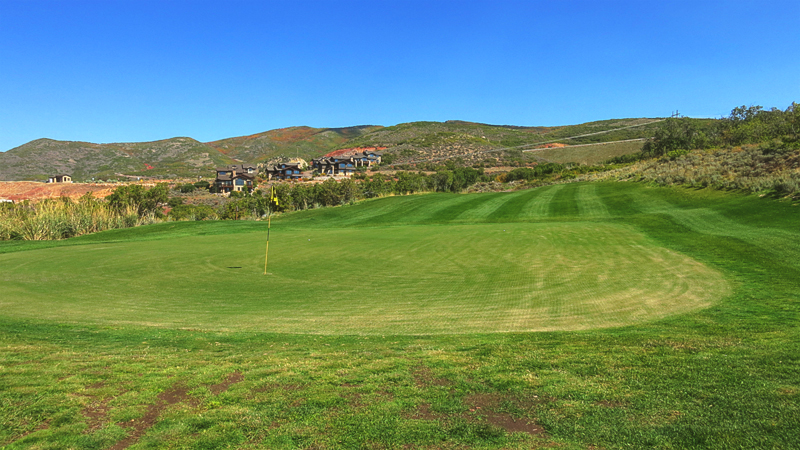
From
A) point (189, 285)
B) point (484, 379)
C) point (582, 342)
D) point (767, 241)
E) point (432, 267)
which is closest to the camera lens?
point (484, 379)

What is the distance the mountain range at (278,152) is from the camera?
117 meters

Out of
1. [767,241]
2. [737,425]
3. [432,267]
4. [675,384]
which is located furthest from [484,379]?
[767,241]

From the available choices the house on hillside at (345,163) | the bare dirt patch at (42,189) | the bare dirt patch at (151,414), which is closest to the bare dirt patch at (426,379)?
the bare dirt patch at (151,414)

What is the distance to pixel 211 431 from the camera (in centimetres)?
394

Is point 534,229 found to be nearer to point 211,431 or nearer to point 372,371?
point 372,371

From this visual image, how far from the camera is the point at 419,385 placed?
5051 mm

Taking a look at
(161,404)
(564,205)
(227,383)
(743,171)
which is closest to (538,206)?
(564,205)

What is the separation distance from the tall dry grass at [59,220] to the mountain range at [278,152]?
77534mm

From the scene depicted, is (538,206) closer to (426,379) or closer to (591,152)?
(426,379)

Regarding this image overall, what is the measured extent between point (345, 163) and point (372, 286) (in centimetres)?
10492

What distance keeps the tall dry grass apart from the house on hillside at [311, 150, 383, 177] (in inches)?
3007

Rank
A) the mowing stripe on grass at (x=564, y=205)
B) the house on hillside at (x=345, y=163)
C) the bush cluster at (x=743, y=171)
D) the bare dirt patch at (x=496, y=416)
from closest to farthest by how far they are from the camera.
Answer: the bare dirt patch at (x=496, y=416) → the bush cluster at (x=743, y=171) → the mowing stripe on grass at (x=564, y=205) → the house on hillside at (x=345, y=163)

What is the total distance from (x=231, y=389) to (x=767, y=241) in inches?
691

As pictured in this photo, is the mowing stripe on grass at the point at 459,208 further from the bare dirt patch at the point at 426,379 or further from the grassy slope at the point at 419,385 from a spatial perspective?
the bare dirt patch at the point at 426,379
